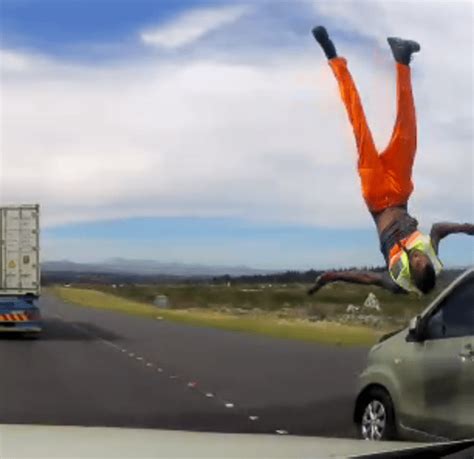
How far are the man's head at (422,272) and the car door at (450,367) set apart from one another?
21.1 m

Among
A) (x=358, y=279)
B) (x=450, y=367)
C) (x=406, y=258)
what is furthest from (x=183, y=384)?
(x=358, y=279)

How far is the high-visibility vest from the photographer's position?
1178 inches

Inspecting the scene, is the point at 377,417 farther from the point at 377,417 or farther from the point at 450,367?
the point at 450,367

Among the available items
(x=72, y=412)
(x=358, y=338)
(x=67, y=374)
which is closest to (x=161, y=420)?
(x=72, y=412)

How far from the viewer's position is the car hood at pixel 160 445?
14.1ft

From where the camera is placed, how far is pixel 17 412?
38.7ft

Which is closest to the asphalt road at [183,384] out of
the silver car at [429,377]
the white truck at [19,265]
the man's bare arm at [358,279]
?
the white truck at [19,265]

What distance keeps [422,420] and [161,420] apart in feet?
12.5

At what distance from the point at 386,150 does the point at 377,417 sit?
24.5 metres

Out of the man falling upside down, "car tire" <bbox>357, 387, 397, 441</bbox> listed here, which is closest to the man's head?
the man falling upside down

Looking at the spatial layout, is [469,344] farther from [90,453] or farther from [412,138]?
[412,138]

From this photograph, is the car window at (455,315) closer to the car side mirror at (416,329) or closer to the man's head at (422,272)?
the car side mirror at (416,329)

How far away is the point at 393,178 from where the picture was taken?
32.3 m

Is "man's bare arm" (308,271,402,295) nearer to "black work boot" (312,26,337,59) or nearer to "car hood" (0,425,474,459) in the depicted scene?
"black work boot" (312,26,337,59)
